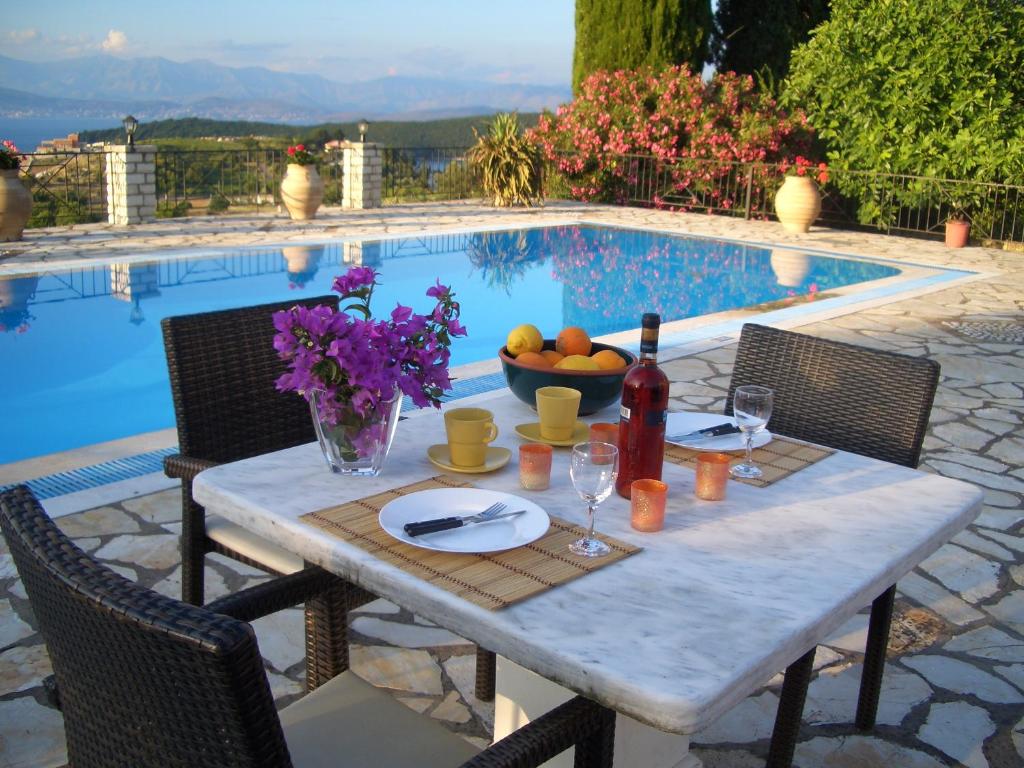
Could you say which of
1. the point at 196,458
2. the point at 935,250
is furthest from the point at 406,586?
the point at 935,250

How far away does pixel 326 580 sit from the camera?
1869 mm

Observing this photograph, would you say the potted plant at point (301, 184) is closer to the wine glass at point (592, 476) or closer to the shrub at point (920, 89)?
the shrub at point (920, 89)

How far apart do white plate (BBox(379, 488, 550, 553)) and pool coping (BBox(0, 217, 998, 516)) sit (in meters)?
2.16

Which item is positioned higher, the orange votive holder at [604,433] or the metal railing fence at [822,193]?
the metal railing fence at [822,193]

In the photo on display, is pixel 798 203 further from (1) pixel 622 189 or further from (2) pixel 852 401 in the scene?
(2) pixel 852 401

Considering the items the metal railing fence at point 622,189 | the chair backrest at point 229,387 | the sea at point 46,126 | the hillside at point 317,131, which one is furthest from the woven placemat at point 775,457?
the sea at point 46,126

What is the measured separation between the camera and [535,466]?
1.82 metres

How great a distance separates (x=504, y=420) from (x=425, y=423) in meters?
0.18

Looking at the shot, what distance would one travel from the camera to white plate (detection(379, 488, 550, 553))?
5.18 feet

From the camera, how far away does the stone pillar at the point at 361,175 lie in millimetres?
13330

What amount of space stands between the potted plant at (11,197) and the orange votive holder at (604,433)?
8.96 meters

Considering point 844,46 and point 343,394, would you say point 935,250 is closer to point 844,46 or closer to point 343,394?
point 844,46

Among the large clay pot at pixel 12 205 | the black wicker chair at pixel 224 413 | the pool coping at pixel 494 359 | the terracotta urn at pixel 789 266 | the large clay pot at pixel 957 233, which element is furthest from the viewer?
the large clay pot at pixel 957 233

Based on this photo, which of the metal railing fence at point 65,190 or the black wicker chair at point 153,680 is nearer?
the black wicker chair at point 153,680
